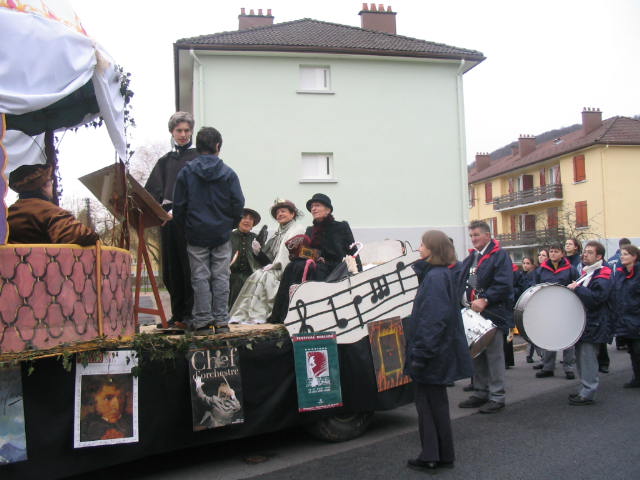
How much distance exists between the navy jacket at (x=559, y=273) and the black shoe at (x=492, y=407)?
2.50 metres

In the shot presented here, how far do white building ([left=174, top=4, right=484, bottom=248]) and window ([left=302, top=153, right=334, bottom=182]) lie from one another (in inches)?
1.4

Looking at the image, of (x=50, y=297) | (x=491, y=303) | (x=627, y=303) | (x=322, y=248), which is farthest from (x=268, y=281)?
(x=627, y=303)

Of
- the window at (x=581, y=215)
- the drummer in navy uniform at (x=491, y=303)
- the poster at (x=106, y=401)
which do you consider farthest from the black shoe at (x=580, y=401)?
the window at (x=581, y=215)

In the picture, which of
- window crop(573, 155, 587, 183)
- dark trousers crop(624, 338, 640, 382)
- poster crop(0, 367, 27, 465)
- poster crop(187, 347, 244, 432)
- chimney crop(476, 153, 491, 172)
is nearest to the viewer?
poster crop(0, 367, 27, 465)

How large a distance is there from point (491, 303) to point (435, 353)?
2.33 metres

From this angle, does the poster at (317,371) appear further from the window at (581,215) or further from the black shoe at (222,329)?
the window at (581,215)

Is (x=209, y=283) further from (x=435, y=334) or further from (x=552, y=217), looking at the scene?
(x=552, y=217)

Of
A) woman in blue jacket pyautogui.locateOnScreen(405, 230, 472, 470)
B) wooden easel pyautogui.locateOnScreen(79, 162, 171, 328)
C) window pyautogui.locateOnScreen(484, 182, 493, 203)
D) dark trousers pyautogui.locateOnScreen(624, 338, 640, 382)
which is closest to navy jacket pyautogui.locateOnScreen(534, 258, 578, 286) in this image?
dark trousers pyautogui.locateOnScreen(624, 338, 640, 382)

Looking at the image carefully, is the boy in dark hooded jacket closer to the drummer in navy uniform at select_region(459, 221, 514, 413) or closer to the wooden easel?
the wooden easel

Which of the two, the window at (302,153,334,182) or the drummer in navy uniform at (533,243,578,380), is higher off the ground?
the window at (302,153,334,182)

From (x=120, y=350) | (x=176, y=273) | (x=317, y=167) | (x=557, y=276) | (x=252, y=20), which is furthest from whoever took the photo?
(x=252, y=20)

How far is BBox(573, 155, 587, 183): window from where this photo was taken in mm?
42125

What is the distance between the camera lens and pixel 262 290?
6785mm

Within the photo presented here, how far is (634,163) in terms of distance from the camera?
4012 cm
